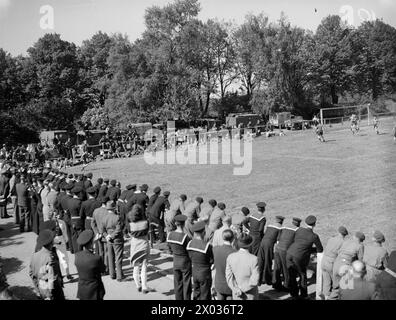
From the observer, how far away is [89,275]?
24.7 feet

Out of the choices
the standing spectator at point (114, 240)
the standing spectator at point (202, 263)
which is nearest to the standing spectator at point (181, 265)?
the standing spectator at point (202, 263)

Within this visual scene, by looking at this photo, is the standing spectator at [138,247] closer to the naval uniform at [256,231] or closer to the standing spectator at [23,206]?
the naval uniform at [256,231]

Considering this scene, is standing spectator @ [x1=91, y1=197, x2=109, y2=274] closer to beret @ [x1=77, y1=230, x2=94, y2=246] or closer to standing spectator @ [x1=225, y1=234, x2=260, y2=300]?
beret @ [x1=77, y1=230, x2=94, y2=246]

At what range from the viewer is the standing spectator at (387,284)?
6.62 metres

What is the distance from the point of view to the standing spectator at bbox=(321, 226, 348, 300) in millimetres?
8300

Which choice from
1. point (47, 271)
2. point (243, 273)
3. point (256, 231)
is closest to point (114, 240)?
point (47, 271)

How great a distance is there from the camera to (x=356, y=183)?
65.4ft

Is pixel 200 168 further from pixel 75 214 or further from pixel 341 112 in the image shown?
pixel 341 112

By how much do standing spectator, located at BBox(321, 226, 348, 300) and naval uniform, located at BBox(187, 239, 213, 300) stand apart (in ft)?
7.55

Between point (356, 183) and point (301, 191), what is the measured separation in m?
2.82

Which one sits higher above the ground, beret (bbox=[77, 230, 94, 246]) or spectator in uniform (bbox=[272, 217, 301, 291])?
beret (bbox=[77, 230, 94, 246])

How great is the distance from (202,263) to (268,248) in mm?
2238

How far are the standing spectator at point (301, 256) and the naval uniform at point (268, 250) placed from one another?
2.21 feet

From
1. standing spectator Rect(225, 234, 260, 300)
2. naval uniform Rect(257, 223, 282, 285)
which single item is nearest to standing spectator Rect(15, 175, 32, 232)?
naval uniform Rect(257, 223, 282, 285)
